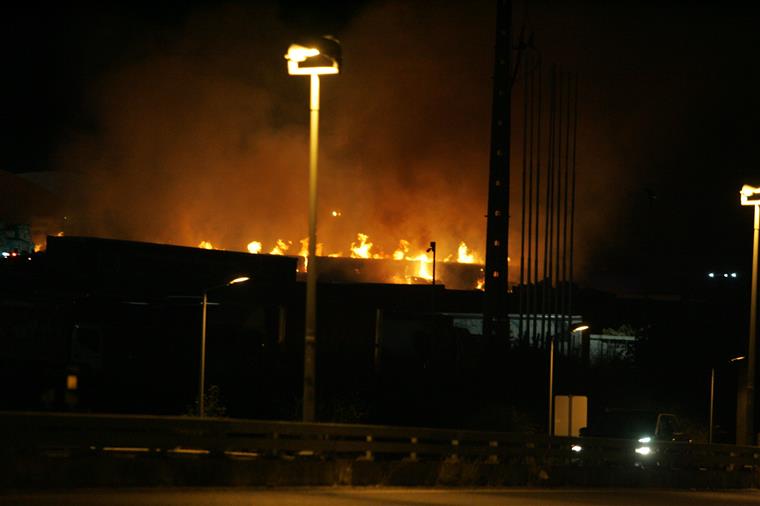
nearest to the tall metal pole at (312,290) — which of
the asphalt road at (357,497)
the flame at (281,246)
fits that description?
the asphalt road at (357,497)

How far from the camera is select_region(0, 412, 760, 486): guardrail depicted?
15.9m

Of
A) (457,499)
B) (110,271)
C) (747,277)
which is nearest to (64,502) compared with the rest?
(457,499)

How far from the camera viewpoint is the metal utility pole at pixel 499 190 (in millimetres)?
62772

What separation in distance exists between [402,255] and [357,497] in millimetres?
95904

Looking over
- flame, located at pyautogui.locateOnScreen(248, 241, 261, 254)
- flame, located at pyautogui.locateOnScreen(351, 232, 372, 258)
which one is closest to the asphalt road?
flame, located at pyautogui.locateOnScreen(351, 232, 372, 258)

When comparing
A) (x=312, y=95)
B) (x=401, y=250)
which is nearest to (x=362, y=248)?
(x=401, y=250)

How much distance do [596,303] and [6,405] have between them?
6063cm

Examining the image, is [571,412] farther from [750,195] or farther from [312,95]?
[312,95]

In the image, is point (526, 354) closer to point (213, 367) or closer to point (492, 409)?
point (492, 409)

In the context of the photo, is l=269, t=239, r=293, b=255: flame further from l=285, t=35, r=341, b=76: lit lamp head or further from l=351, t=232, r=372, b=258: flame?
l=285, t=35, r=341, b=76: lit lamp head

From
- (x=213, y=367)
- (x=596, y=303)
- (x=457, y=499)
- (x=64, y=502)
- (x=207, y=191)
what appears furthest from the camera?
(x=207, y=191)

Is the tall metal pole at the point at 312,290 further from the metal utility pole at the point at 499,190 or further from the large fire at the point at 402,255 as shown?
the large fire at the point at 402,255

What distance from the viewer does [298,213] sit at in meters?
117

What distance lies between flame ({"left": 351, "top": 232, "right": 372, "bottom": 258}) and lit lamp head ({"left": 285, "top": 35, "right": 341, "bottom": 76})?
96.2m
